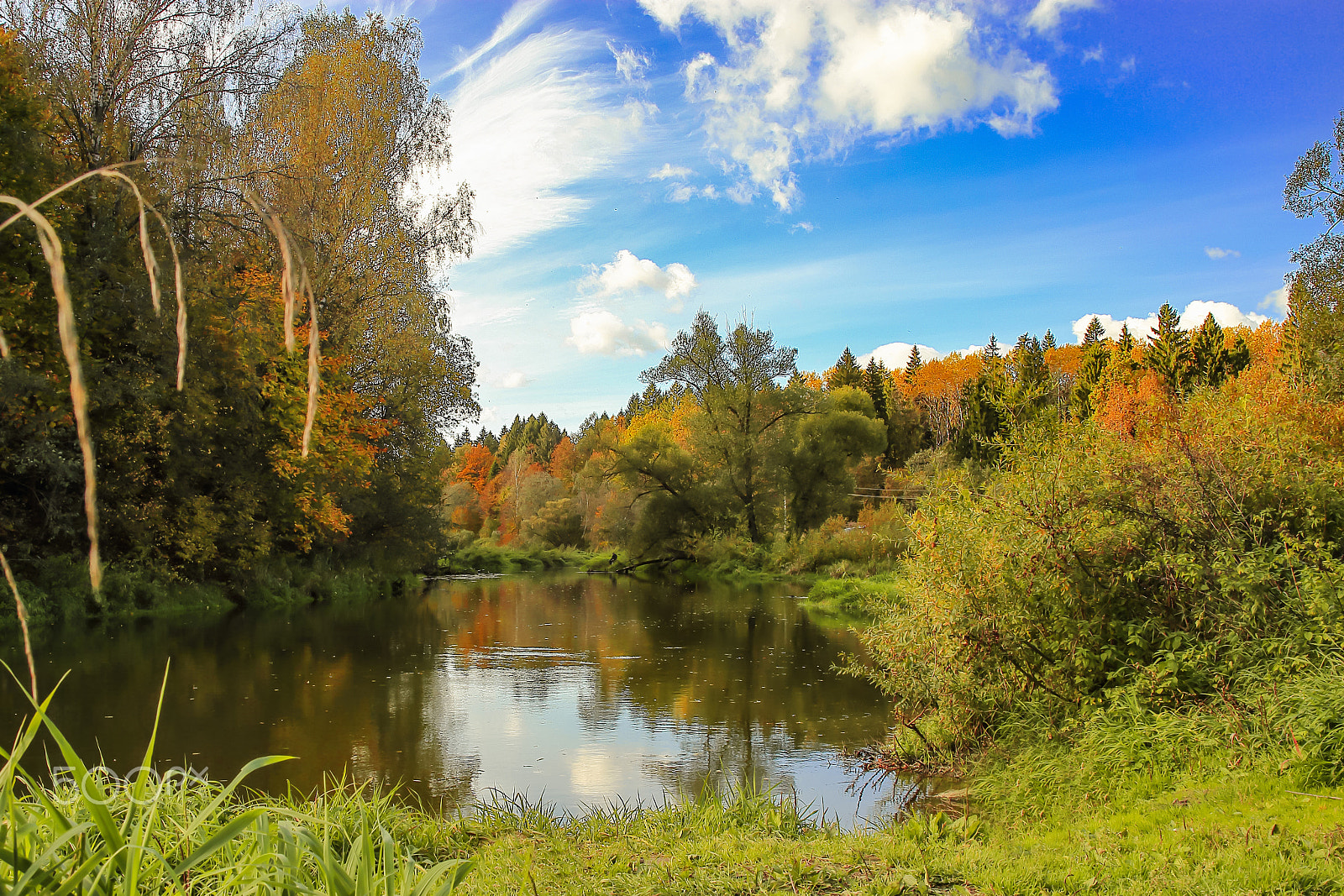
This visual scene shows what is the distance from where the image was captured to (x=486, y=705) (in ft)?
35.2

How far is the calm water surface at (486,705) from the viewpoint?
7801 millimetres

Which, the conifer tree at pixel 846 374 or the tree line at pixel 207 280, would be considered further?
the conifer tree at pixel 846 374

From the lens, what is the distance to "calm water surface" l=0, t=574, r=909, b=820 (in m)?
7.80

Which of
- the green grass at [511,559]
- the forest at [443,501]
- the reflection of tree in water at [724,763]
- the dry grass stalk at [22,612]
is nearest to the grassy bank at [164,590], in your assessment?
the forest at [443,501]

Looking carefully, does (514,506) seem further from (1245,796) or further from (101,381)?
(1245,796)

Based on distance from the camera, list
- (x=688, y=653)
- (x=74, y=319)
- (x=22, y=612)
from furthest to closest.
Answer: (x=688, y=653), (x=22, y=612), (x=74, y=319)

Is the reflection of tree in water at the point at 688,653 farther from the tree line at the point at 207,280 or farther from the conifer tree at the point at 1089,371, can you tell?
the conifer tree at the point at 1089,371

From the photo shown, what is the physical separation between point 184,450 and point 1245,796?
61.5 ft

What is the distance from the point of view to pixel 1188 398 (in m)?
8.43

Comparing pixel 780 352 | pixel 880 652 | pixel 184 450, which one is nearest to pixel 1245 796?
pixel 880 652

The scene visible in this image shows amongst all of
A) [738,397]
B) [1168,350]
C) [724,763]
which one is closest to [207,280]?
[724,763]

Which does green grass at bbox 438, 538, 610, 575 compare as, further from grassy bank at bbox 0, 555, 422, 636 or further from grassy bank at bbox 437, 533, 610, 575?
grassy bank at bbox 0, 555, 422, 636

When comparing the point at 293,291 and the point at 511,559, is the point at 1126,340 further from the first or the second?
the point at 293,291

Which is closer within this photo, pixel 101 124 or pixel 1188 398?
pixel 1188 398
